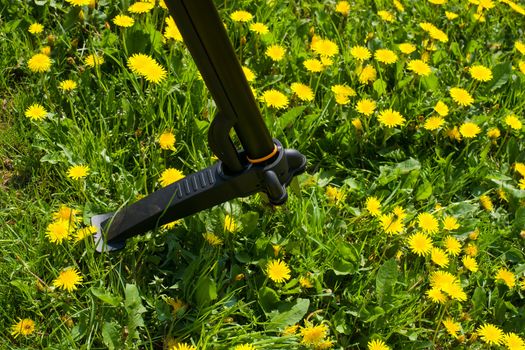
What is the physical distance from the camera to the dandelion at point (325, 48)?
7.81ft

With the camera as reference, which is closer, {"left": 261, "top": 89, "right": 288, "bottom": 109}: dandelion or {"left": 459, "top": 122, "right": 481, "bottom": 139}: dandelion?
{"left": 261, "top": 89, "right": 288, "bottom": 109}: dandelion

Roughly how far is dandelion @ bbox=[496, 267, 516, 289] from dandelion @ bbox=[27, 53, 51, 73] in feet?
5.37

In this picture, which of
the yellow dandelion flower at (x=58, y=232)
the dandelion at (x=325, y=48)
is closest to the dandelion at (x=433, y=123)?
the dandelion at (x=325, y=48)

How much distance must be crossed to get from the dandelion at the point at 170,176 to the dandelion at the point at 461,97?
1138 millimetres

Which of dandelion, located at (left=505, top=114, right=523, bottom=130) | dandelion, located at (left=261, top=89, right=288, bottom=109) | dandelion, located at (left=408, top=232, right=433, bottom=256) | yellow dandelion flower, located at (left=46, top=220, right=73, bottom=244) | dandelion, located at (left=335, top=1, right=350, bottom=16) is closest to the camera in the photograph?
yellow dandelion flower, located at (left=46, top=220, right=73, bottom=244)

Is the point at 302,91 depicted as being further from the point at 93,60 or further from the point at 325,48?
the point at 93,60

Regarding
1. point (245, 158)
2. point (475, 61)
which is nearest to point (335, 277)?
point (245, 158)

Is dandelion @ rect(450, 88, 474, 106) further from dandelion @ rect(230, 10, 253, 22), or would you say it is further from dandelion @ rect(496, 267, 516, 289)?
dandelion @ rect(230, 10, 253, 22)

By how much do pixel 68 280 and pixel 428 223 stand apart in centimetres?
112

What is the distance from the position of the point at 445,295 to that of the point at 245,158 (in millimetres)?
750

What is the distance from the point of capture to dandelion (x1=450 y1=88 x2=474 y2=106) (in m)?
2.36

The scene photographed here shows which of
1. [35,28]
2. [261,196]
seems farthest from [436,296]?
[35,28]

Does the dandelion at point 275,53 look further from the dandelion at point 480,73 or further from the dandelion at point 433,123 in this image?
the dandelion at point 480,73

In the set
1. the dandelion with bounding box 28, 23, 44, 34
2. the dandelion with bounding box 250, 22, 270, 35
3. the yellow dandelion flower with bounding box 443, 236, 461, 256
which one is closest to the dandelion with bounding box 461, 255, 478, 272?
the yellow dandelion flower with bounding box 443, 236, 461, 256
